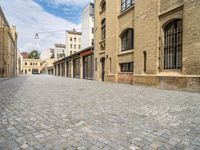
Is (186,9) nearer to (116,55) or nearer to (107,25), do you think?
(116,55)

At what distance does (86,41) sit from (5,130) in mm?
43541

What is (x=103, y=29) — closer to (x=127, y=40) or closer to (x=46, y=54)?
(x=127, y=40)

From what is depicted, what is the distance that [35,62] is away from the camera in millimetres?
90250

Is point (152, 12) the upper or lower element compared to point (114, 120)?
upper

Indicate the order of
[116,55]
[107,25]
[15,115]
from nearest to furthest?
[15,115]
[116,55]
[107,25]

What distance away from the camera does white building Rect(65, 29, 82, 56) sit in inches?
Result: 2589

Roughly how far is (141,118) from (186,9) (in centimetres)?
766

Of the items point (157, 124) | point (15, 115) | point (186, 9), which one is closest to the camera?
point (157, 124)

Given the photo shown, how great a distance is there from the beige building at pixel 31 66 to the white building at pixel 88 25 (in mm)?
51062

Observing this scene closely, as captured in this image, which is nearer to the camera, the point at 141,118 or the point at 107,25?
the point at 141,118

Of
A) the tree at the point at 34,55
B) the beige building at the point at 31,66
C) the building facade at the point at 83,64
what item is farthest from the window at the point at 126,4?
the tree at the point at 34,55

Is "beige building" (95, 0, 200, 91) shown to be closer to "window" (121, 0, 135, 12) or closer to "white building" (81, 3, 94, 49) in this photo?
"window" (121, 0, 135, 12)

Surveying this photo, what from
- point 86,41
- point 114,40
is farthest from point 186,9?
point 86,41

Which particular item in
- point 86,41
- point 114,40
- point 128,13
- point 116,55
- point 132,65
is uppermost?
point 86,41
